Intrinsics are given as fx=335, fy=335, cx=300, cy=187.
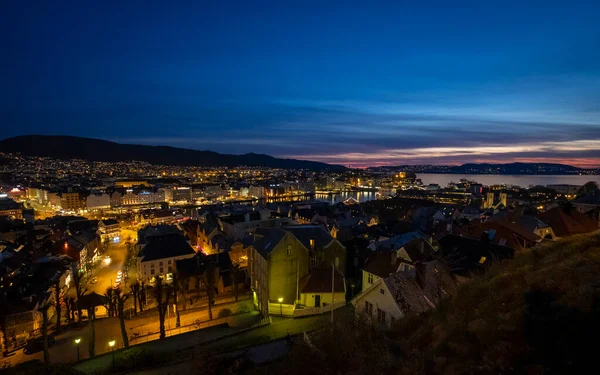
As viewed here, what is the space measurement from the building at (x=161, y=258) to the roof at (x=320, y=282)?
14233 mm

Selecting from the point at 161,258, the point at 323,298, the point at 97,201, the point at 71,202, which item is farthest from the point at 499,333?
the point at 97,201

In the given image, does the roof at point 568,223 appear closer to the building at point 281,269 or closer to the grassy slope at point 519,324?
the grassy slope at point 519,324

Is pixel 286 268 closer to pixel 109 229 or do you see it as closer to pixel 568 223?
pixel 568 223

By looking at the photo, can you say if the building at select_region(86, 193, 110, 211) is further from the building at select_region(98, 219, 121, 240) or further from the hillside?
the hillside

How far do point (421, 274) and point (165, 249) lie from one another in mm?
24488

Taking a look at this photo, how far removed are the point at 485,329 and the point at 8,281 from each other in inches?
1246

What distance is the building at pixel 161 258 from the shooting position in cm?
2978

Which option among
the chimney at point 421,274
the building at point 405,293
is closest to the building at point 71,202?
the building at point 405,293

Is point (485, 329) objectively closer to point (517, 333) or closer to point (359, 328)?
point (517, 333)

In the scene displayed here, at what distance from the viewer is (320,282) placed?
66.1ft

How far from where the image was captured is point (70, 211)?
89.0m

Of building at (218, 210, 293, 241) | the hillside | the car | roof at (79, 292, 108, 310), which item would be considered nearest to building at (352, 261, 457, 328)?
the hillside

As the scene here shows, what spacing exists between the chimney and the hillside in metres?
3.05

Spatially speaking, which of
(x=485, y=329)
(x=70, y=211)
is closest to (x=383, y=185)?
(x=70, y=211)
